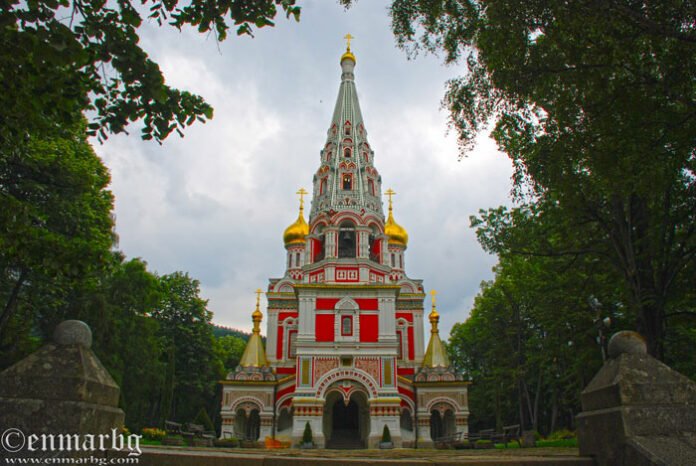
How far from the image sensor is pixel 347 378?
2561 cm

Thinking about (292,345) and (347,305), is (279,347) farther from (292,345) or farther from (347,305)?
(347,305)

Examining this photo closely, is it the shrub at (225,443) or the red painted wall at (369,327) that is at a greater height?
the red painted wall at (369,327)

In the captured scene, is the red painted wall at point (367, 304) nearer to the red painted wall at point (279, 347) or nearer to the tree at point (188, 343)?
the red painted wall at point (279, 347)

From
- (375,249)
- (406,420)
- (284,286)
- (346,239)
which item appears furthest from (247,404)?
(375,249)

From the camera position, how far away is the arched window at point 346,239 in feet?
99.0

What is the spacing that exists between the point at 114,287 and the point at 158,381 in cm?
671

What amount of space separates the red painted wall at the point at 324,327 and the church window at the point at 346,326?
52 centimetres

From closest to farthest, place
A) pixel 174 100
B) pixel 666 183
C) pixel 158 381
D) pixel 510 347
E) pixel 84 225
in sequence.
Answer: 1. pixel 174 100
2. pixel 666 183
3. pixel 84 225
4. pixel 158 381
5. pixel 510 347

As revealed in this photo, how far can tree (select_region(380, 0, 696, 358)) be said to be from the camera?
25.5 ft

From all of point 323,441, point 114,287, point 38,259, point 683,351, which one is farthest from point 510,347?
point 38,259

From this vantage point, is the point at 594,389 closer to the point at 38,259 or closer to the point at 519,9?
the point at 519,9

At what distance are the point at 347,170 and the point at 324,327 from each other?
1011 centimetres

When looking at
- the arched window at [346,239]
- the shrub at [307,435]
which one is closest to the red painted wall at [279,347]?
the arched window at [346,239]

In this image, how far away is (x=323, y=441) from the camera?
24.6 meters
